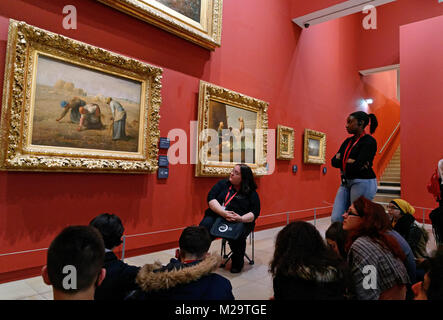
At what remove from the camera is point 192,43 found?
5125 mm

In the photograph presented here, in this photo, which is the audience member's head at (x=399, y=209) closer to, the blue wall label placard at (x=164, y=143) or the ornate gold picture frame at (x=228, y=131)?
the ornate gold picture frame at (x=228, y=131)

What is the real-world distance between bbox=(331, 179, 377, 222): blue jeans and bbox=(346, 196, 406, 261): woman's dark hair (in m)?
1.09

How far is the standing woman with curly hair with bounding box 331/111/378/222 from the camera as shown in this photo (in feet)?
11.0

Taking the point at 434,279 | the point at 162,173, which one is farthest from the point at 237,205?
the point at 434,279

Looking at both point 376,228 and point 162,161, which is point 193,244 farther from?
point 162,161

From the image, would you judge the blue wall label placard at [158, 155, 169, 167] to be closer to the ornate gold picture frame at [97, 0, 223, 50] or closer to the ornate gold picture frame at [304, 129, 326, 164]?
the ornate gold picture frame at [97, 0, 223, 50]

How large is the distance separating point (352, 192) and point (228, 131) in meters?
2.83

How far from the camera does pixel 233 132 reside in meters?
5.81

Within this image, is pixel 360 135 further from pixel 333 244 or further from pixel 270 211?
pixel 270 211

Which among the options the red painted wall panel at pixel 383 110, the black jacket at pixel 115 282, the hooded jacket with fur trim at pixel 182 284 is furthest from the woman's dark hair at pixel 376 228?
the red painted wall panel at pixel 383 110

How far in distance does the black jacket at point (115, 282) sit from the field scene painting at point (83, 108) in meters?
2.20

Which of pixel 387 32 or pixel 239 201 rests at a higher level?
pixel 387 32

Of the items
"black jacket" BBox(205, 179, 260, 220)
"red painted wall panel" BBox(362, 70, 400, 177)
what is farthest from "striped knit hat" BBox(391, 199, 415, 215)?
"red painted wall panel" BBox(362, 70, 400, 177)
